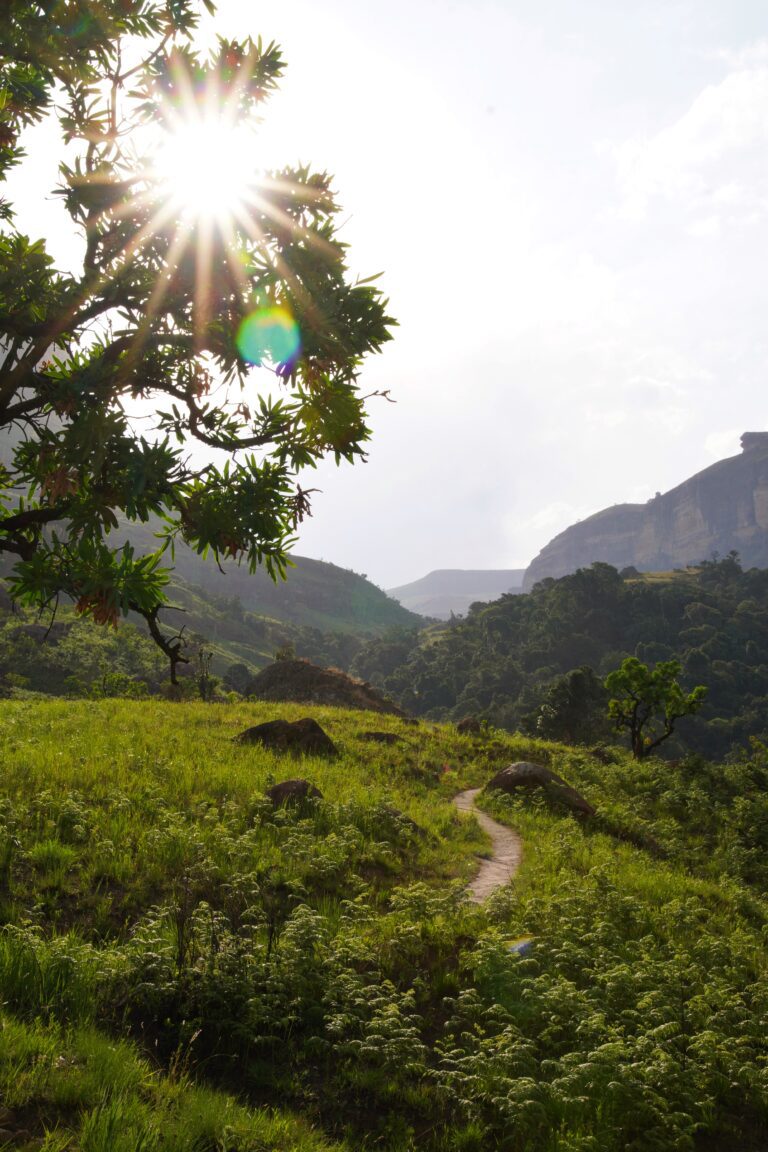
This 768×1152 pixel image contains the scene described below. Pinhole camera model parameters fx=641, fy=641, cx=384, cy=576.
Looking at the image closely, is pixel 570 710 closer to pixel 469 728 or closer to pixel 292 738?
pixel 469 728

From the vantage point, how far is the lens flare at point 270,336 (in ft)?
18.3

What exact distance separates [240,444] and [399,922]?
613 centimetres

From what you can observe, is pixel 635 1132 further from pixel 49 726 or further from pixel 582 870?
pixel 49 726

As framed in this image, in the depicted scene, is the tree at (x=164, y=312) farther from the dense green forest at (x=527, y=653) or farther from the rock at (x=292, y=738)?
the dense green forest at (x=527, y=653)

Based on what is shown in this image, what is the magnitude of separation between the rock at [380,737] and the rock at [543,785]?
4.68m

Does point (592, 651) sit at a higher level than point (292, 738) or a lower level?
lower

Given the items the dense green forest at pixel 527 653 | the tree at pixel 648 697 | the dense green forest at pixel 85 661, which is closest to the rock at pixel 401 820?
the dense green forest at pixel 85 661

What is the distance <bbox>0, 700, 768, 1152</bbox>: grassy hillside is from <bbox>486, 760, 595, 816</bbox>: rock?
15.9 feet

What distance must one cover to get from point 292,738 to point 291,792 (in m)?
6.15

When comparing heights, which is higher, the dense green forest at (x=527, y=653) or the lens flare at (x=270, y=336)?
the lens flare at (x=270, y=336)

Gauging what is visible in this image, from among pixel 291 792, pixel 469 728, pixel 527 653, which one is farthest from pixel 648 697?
pixel 527 653

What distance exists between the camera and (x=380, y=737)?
23297 mm

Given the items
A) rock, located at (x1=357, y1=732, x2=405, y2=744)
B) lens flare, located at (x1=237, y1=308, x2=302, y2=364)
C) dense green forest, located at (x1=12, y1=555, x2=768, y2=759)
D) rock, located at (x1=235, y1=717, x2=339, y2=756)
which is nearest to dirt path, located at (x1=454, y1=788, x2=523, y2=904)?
rock, located at (x1=235, y1=717, x2=339, y2=756)

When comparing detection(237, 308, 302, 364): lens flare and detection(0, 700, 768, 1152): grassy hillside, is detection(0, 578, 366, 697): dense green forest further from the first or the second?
detection(237, 308, 302, 364): lens flare
